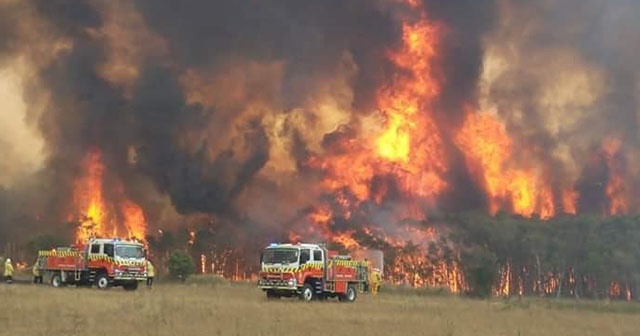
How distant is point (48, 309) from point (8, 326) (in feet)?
16.6

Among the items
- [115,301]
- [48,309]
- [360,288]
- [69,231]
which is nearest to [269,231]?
[69,231]

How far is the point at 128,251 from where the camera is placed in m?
42.8

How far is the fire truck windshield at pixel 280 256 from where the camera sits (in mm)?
35438

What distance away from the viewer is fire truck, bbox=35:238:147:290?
42125 mm

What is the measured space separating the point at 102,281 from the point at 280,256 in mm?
11667

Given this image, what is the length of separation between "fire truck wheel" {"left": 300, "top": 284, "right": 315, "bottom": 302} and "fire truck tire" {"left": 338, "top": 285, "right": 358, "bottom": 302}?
2173mm

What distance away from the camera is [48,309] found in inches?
984

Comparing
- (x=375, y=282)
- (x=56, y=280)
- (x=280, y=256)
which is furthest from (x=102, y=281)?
(x=375, y=282)

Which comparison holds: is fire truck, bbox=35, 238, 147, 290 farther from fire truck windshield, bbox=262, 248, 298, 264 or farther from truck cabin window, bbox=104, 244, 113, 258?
fire truck windshield, bbox=262, 248, 298, 264

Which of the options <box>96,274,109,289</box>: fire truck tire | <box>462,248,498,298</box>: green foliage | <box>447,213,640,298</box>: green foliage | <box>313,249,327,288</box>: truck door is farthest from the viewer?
<box>447,213,640,298</box>: green foliage

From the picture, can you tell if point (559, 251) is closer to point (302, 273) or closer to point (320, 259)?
point (320, 259)

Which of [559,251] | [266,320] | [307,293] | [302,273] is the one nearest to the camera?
[266,320]

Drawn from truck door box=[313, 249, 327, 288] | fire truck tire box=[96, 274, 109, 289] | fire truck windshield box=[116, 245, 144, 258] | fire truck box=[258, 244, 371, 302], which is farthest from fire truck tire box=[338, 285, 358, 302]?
fire truck tire box=[96, 274, 109, 289]

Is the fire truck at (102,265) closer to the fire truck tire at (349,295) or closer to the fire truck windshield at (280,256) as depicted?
the fire truck windshield at (280,256)
